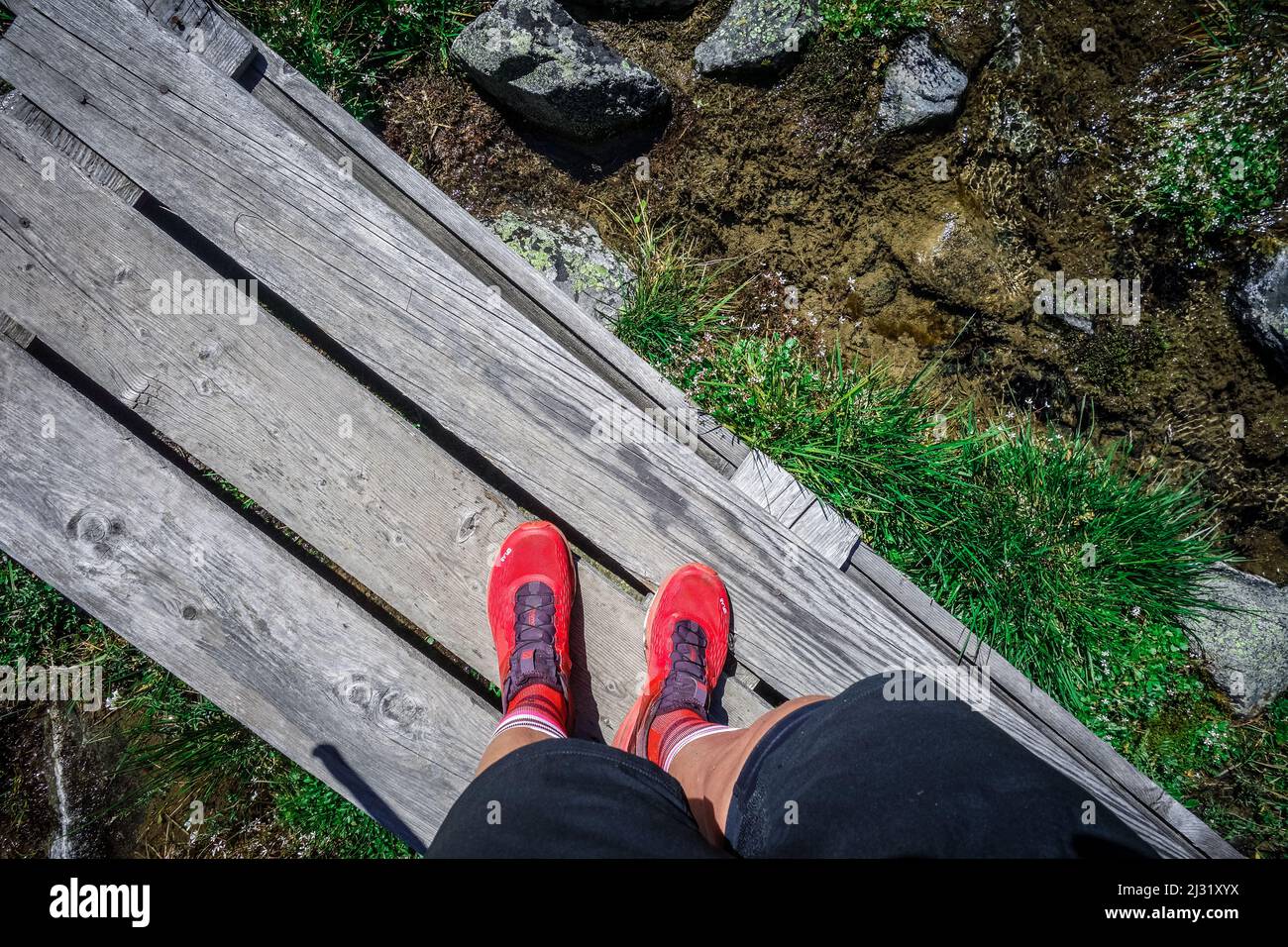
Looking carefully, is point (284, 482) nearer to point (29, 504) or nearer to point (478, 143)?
point (29, 504)

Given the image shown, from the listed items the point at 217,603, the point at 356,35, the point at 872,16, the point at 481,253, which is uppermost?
the point at 356,35

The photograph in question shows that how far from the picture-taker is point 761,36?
255cm

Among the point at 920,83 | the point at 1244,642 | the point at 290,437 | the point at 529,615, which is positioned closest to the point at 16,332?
the point at 290,437

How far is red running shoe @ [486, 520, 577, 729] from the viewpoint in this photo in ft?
6.57

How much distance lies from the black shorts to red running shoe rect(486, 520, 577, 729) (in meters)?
0.41

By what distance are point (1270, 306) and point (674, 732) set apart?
288 centimetres

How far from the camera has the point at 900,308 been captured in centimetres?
278

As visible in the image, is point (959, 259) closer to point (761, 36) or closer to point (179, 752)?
point (761, 36)

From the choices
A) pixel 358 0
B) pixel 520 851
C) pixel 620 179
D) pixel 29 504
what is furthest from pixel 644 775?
pixel 358 0

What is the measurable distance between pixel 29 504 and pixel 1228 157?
4.50m

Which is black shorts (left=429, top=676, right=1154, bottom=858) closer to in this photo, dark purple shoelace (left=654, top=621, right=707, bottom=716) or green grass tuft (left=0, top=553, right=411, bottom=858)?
dark purple shoelace (left=654, top=621, right=707, bottom=716)

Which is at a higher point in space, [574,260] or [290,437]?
[574,260]

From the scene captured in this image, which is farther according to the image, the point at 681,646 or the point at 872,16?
the point at 872,16

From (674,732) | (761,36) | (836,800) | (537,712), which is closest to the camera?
Result: (836,800)
